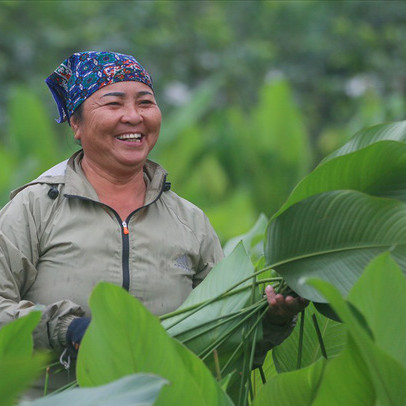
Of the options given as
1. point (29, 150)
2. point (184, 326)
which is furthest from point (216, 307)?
point (29, 150)

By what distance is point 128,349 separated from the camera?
6.58 feet

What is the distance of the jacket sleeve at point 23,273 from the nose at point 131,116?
0.32 m

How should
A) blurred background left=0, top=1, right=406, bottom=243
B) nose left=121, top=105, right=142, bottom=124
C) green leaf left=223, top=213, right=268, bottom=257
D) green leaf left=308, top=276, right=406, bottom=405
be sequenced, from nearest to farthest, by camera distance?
green leaf left=308, top=276, right=406, bottom=405
nose left=121, top=105, right=142, bottom=124
green leaf left=223, top=213, right=268, bottom=257
blurred background left=0, top=1, right=406, bottom=243

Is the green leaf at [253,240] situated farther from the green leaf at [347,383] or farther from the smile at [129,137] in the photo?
the green leaf at [347,383]

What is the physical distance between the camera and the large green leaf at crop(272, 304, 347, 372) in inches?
109

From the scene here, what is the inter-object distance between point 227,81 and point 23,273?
1051 centimetres

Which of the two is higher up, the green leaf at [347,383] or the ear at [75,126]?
the ear at [75,126]

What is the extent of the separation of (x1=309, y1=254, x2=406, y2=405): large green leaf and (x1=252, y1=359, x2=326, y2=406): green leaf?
0.58ft

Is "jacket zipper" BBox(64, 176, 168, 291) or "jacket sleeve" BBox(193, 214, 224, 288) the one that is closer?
"jacket zipper" BBox(64, 176, 168, 291)

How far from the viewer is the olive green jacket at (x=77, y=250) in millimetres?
2525

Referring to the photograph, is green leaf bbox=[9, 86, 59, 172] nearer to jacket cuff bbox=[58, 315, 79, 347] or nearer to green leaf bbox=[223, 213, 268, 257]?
green leaf bbox=[223, 213, 268, 257]

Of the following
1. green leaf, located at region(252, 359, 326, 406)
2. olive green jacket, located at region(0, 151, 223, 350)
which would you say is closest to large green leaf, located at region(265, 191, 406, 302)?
green leaf, located at region(252, 359, 326, 406)

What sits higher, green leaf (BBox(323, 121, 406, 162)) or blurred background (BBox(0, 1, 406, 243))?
blurred background (BBox(0, 1, 406, 243))

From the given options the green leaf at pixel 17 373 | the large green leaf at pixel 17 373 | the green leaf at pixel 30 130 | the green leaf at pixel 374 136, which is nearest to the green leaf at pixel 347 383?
the green leaf at pixel 374 136
